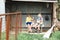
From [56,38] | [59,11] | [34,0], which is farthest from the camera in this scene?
[34,0]

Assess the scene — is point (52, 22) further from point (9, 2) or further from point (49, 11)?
point (9, 2)

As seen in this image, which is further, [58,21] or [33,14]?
[33,14]

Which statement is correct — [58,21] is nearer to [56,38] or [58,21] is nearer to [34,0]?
[34,0]

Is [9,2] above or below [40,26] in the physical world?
above

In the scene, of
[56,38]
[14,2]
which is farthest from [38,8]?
[56,38]

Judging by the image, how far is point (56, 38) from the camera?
38.1 feet

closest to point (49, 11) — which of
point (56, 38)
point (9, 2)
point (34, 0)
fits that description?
point (34, 0)

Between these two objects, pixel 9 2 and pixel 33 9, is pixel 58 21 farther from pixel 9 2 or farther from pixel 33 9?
pixel 9 2

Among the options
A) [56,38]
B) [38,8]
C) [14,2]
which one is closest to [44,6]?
[38,8]

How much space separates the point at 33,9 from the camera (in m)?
18.9

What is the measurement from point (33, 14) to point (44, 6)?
3.34 ft

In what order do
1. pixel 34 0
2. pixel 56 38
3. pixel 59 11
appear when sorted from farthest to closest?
pixel 34 0 → pixel 59 11 → pixel 56 38

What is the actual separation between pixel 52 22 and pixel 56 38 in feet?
23.6

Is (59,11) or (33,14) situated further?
(33,14)
